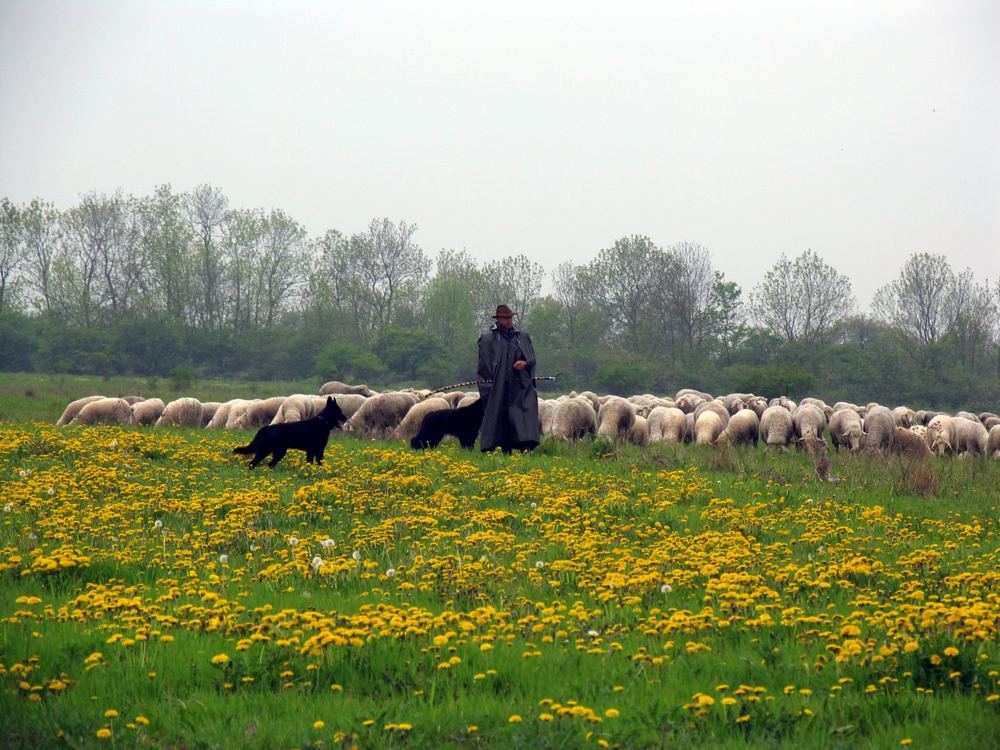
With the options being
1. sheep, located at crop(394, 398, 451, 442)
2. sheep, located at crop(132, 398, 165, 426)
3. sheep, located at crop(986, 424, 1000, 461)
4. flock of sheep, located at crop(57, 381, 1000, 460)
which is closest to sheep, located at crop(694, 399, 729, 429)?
flock of sheep, located at crop(57, 381, 1000, 460)

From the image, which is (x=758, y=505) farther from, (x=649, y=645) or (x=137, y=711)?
(x=137, y=711)

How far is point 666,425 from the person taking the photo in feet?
87.5

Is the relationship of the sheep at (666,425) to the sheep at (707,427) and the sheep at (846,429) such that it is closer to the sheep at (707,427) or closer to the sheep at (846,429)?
the sheep at (707,427)

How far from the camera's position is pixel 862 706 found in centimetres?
529

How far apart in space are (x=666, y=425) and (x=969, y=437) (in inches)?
335

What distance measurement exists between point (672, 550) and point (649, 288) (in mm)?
68555

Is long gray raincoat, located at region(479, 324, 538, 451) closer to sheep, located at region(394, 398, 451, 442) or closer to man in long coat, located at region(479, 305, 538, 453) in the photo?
man in long coat, located at region(479, 305, 538, 453)

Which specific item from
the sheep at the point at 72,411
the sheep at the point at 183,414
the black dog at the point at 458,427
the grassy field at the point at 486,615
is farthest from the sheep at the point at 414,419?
the grassy field at the point at 486,615

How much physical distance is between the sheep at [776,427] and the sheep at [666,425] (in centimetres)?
203

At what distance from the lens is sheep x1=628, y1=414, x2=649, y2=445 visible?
991 inches

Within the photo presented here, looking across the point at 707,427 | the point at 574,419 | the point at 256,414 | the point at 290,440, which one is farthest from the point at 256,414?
the point at 290,440

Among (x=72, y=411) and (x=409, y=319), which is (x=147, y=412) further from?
(x=409, y=319)

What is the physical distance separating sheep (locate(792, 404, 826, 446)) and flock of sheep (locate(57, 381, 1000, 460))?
0.02m

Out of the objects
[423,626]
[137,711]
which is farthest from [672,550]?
[137,711]
